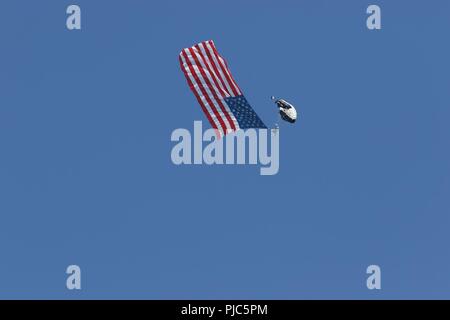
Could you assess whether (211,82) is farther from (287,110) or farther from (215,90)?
(287,110)

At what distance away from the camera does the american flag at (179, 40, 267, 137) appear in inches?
3093

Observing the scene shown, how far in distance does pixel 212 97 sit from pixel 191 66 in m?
2.34

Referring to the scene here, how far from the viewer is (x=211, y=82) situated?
3120 inches

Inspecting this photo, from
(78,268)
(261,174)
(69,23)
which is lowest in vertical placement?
(78,268)

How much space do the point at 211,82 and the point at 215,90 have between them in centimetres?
56

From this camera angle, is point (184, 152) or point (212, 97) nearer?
point (212, 97)

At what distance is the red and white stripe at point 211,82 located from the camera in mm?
78625

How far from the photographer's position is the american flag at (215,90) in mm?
78562
